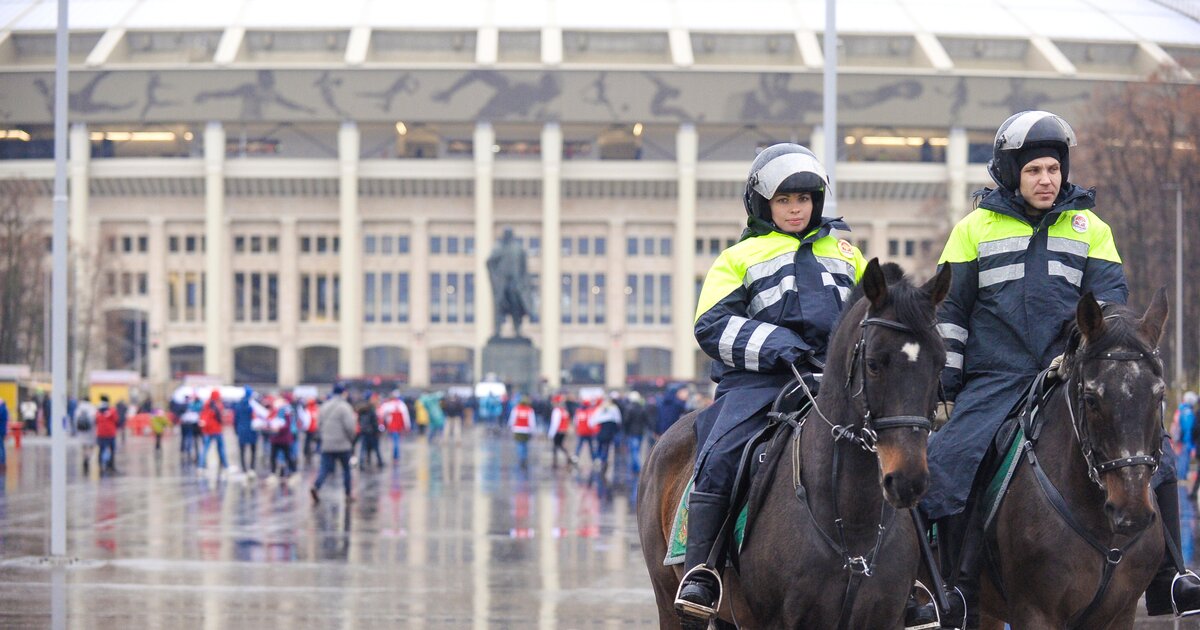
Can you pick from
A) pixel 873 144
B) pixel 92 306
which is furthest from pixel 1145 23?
pixel 92 306

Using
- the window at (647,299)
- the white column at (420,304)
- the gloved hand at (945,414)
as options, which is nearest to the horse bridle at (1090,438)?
the gloved hand at (945,414)

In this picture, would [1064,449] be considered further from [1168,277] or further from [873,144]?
[873,144]

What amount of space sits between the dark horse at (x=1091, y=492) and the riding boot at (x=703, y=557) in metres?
1.23

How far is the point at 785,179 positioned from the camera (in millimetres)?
6078

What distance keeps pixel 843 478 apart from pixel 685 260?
285 feet

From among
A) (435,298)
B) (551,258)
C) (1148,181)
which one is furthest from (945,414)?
(435,298)

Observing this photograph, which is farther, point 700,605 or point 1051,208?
point 1051,208

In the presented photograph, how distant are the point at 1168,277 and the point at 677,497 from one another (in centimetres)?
4194

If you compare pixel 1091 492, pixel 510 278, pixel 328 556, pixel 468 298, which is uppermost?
pixel 468 298

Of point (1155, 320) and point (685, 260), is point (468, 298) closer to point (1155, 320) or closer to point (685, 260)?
point (685, 260)

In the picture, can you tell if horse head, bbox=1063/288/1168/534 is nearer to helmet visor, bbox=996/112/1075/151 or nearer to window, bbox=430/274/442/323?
helmet visor, bbox=996/112/1075/151

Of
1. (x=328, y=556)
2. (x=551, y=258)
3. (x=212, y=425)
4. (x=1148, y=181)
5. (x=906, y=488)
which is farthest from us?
(x=551, y=258)

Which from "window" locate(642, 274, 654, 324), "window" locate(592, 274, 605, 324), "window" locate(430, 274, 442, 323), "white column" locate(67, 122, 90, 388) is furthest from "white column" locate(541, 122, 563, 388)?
"white column" locate(67, 122, 90, 388)

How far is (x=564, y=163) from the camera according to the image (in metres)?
90.6
